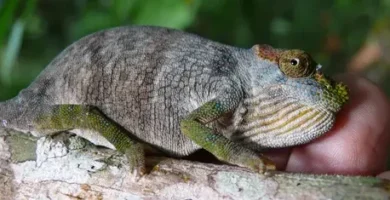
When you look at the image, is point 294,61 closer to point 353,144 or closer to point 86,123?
point 353,144

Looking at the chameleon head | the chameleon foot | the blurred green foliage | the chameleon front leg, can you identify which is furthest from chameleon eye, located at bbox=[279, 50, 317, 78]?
the blurred green foliage

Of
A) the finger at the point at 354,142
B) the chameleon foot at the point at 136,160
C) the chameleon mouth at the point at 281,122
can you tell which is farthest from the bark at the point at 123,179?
the finger at the point at 354,142

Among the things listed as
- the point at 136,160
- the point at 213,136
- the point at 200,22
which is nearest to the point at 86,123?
the point at 136,160

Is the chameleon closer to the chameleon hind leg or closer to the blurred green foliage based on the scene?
the chameleon hind leg

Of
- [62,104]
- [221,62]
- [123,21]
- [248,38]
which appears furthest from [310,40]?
[62,104]

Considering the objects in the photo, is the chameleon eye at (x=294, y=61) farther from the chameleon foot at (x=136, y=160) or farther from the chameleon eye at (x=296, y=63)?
the chameleon foot at (x=136, y=160)

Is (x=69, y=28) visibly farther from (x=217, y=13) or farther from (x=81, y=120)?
(x=81, y=120)
